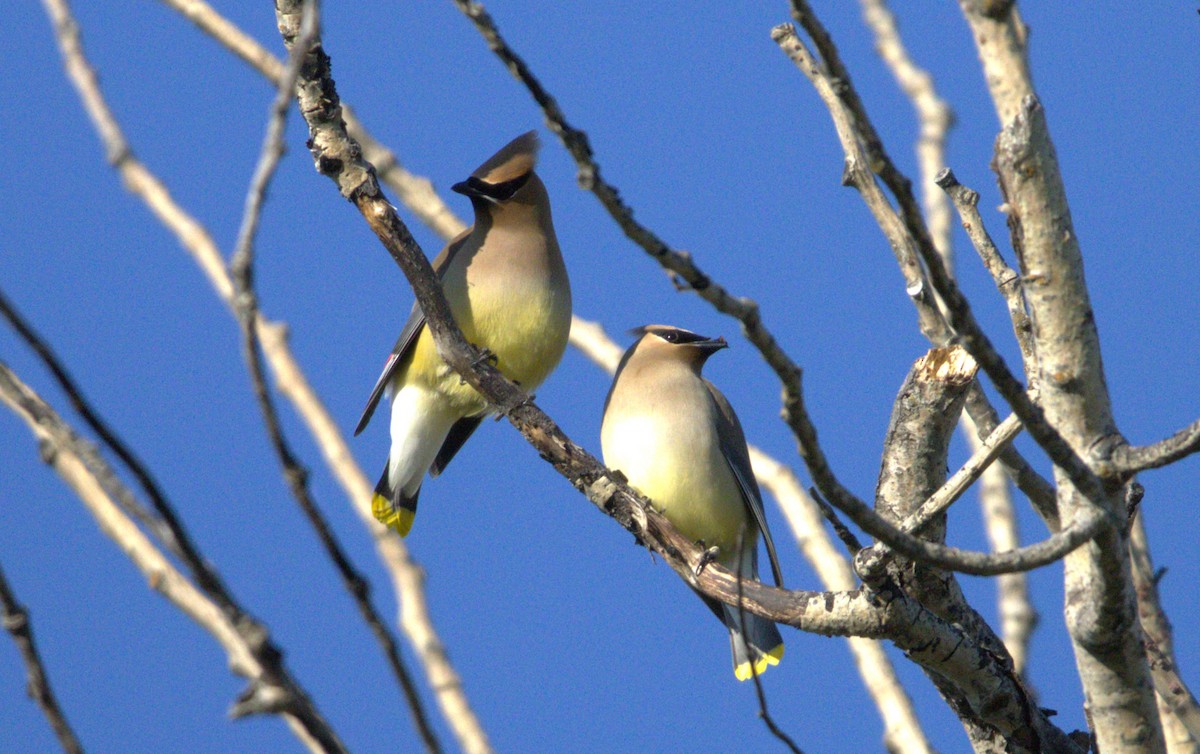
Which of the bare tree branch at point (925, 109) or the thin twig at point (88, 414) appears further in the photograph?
the bare tree branch at point (925, 109)

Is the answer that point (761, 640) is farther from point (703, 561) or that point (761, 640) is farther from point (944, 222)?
point (944, 222)

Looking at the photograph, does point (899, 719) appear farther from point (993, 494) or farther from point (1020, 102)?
point (1020, 102)

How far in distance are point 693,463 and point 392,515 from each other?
3.30ft

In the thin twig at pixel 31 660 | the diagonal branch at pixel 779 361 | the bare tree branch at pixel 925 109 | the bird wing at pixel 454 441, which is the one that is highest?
the bare tree branch at pixel 925 109

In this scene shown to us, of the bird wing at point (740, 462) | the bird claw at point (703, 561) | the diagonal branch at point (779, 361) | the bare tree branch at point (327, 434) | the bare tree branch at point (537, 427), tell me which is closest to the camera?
the diagonal branch at point (779, 361)

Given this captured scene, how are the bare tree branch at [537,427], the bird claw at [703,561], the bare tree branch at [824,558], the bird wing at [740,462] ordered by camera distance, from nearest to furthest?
the bare tree branch at [537,427] → the bird claw at [703,561] → the bare tree branch at [824,558] → the bird wing at [740,462]

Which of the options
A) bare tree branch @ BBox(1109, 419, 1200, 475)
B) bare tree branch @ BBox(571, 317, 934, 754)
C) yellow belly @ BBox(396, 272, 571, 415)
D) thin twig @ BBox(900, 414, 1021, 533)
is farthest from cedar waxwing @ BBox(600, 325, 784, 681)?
bare tree branch @ BBox(1109, 419, 1200, 475)

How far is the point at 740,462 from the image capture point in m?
4.73

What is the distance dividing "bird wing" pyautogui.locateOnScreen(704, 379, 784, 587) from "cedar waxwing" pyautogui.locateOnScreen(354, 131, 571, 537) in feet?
2.11

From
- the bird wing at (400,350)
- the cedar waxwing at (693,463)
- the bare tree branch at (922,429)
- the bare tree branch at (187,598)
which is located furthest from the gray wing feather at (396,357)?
the bare tree branch at (187,598)

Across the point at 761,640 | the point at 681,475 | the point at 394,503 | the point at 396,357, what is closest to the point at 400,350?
the point at 396,357

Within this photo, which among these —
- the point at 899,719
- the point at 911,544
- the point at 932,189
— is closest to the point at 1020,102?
the point at 911,544

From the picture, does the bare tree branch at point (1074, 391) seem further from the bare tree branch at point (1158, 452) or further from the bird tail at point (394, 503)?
the bird tail at point (394, 503)

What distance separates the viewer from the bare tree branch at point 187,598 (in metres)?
1.23
